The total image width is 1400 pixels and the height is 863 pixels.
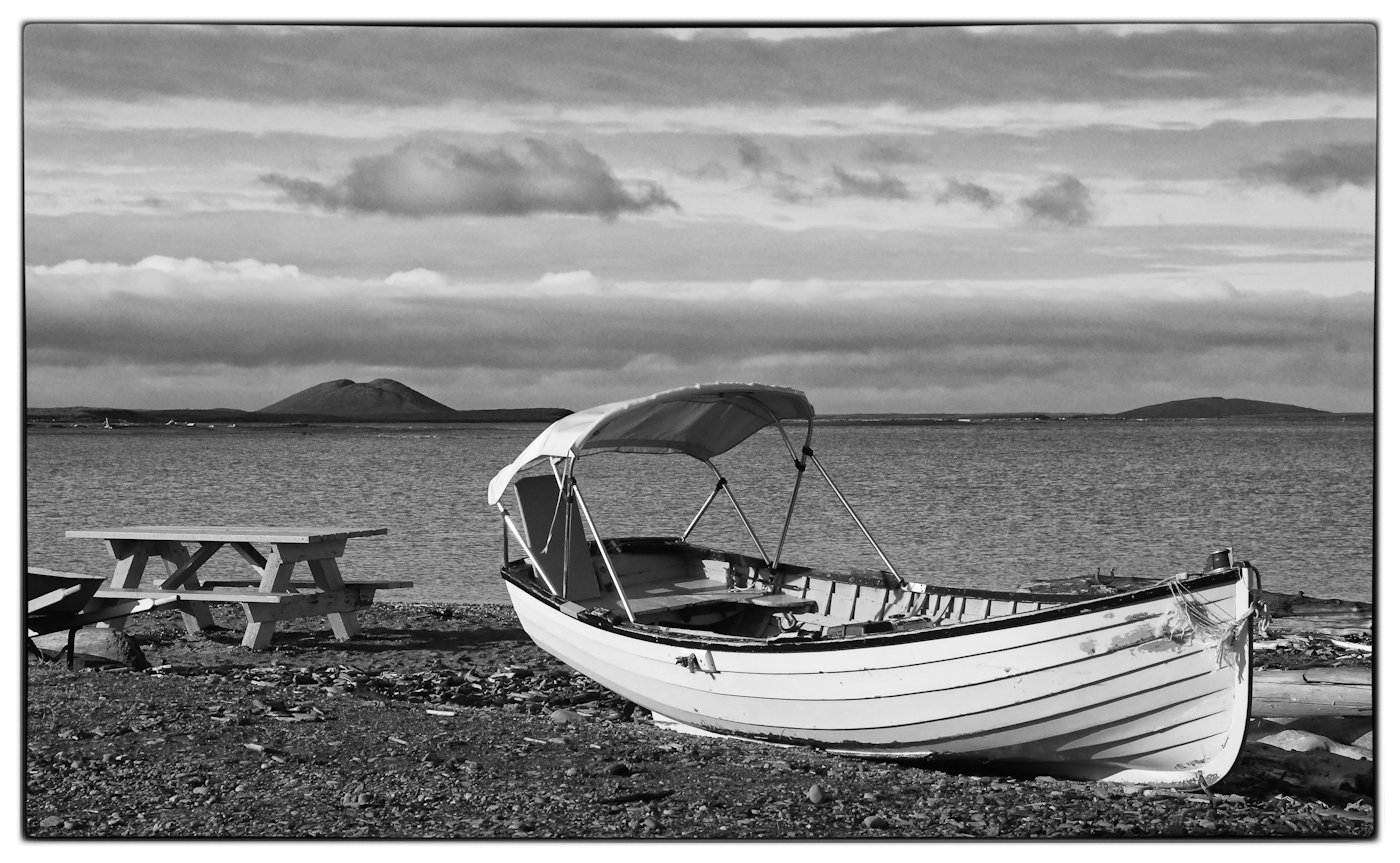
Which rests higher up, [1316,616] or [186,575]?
[186,575]

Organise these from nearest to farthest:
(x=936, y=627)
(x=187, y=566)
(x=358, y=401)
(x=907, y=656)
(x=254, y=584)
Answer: (x=907, y=656), (x=936, y=627), (x=187, y=566), (x=254, y=584), (x=358, y=401)

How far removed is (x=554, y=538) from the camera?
10.3 m

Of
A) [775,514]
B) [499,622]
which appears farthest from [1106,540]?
[499,622]

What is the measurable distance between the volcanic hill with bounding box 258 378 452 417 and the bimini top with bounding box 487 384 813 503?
67.3 feet

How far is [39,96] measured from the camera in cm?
921

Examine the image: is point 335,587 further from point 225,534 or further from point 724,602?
point 724,602

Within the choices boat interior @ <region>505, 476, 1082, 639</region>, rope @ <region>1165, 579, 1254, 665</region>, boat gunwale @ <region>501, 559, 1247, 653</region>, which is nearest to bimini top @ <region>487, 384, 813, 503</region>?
boat interior @ <region>505, 476, 1082, 639</region>

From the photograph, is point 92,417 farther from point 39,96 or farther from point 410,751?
point 410,751

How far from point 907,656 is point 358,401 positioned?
34.5 metres

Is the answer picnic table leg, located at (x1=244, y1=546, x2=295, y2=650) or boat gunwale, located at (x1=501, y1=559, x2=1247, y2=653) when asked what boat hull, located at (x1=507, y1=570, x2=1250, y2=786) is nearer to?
boat gunwale, located at (x1=501, y1=559, x2=1247, y2=653)

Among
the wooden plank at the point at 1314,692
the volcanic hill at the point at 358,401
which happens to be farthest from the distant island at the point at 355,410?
the wooden plank at the point at 1314,692

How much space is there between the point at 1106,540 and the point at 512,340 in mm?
12173

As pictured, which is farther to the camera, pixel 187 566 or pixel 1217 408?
pixel 1217 408

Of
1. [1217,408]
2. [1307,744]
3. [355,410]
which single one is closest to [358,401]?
[355,410]
